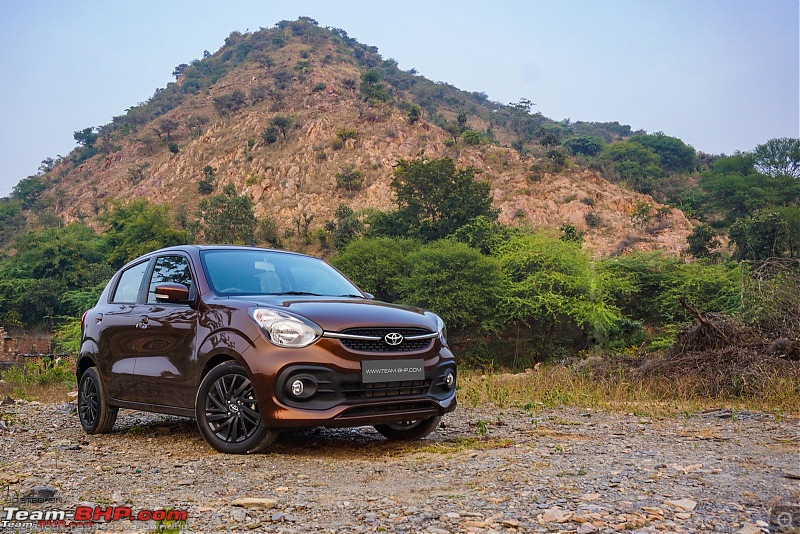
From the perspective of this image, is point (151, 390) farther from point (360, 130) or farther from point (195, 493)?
point (360, 130)

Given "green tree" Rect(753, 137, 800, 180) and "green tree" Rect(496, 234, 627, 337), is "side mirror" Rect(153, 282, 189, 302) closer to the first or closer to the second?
"green tree" Rect(496, 234, 627, 337)

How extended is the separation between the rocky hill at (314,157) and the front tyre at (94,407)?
155ft

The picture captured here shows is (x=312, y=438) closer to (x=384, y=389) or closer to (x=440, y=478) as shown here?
(x=384, y=389)

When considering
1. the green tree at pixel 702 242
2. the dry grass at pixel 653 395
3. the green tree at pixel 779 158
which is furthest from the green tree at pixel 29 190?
the dry grass at pixel 653 395

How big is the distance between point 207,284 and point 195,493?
7.26 ft

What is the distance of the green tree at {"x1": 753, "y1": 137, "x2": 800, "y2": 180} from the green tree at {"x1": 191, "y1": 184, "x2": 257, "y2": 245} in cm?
5349

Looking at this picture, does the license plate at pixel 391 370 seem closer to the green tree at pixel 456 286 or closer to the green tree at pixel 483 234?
the green tree at pixel 456 286

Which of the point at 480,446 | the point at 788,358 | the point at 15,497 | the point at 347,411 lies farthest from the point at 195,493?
the point at 788,358

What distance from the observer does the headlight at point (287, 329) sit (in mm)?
5062

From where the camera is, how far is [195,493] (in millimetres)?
4051

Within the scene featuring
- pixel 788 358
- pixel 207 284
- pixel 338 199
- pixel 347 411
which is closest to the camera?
pixel 347 411

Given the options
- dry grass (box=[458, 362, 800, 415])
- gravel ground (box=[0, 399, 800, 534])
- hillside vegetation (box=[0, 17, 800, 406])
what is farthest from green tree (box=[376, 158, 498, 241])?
gravel ground (box=[0, 399, 800, 534])

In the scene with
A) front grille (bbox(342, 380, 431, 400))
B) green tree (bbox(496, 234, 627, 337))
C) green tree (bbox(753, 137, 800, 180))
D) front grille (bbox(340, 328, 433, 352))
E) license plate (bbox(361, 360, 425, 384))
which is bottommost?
green tree (bbox(496, 234, 627, 337))

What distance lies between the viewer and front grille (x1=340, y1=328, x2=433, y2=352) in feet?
17.1
